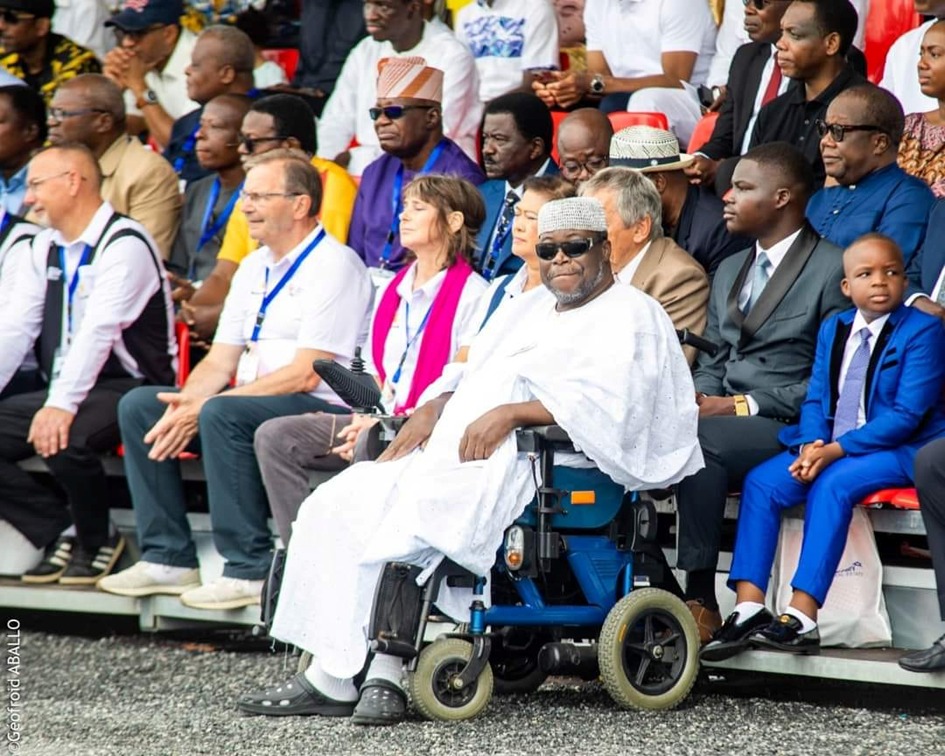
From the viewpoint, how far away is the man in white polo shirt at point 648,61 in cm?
834

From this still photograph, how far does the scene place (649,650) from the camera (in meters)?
5.47

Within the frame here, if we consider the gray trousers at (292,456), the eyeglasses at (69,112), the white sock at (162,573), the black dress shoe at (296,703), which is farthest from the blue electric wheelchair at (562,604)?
the eyeglasses at (69,112)

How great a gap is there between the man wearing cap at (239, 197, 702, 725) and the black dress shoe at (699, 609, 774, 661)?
592 millimetres

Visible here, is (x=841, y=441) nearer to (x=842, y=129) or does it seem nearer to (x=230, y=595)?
(x=842, y=129)

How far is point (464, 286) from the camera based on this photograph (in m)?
6.75

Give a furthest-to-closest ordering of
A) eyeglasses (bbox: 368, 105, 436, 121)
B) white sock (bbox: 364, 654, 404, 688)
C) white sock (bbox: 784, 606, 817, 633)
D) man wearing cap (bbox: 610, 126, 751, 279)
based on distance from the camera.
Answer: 1. eyeglasses (bbox: 368, 105, 436, 121)
2. man wearing cap (bbox: 610, 126, 751, 279)
3. white sock (bbox: 784, 606, 817, 633)
4. white sock (bbox: 364, 654, 404, 688)

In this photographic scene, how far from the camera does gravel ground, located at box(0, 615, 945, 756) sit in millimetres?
5055

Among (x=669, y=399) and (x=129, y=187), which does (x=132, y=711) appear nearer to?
(x=669, y=399)

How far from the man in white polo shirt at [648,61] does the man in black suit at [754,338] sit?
5.66 ft

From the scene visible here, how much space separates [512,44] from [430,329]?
2.74 m

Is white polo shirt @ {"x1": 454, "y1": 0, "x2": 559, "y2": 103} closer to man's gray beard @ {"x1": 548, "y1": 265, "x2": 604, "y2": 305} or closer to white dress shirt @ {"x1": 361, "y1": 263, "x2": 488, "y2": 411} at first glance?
white dress shirt @ {"x1": 361, "y1": 263, "x2": 488, "y2": 411}

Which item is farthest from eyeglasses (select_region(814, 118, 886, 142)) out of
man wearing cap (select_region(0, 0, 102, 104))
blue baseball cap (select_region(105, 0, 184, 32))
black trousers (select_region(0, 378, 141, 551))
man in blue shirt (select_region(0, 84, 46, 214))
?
man wearing cap (select_region(0, 0, 102, 104))

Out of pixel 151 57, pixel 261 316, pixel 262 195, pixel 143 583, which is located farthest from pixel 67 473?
pixel 151 57

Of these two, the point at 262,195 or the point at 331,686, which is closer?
the point at 331,686
